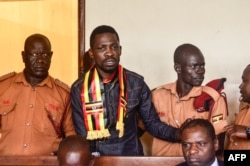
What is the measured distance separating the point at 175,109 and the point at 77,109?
0.54 metres

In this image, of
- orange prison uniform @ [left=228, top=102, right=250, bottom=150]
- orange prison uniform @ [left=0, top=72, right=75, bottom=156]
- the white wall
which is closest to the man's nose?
orange prison uniform @ [left=228, top=102, right=250, bottom=150]

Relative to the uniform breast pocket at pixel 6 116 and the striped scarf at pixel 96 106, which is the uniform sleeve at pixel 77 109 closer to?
the striped scarf at pixel 96 106

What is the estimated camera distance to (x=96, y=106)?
8.41ft

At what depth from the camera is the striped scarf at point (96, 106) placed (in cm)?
254

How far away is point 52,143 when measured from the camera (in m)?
2.68

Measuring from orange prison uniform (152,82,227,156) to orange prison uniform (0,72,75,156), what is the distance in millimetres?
478

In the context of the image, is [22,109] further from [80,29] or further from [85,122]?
[80,29]

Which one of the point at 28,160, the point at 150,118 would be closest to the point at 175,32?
the point at 150,118

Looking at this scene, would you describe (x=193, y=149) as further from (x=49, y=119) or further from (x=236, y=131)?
(x=49, y=119)

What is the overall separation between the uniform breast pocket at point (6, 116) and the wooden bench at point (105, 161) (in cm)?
30

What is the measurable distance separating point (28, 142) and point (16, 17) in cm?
155

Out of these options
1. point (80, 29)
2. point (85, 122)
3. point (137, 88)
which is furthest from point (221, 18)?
point (85, 122)

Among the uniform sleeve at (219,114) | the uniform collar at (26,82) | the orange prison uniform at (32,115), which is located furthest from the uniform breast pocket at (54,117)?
the uniform sleeve at (219,114)

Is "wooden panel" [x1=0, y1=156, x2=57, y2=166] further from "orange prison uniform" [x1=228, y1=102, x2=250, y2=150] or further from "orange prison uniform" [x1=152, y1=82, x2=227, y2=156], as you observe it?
"orange prison uniform" [x1=228, y1=102, x2=250, y2=150]
